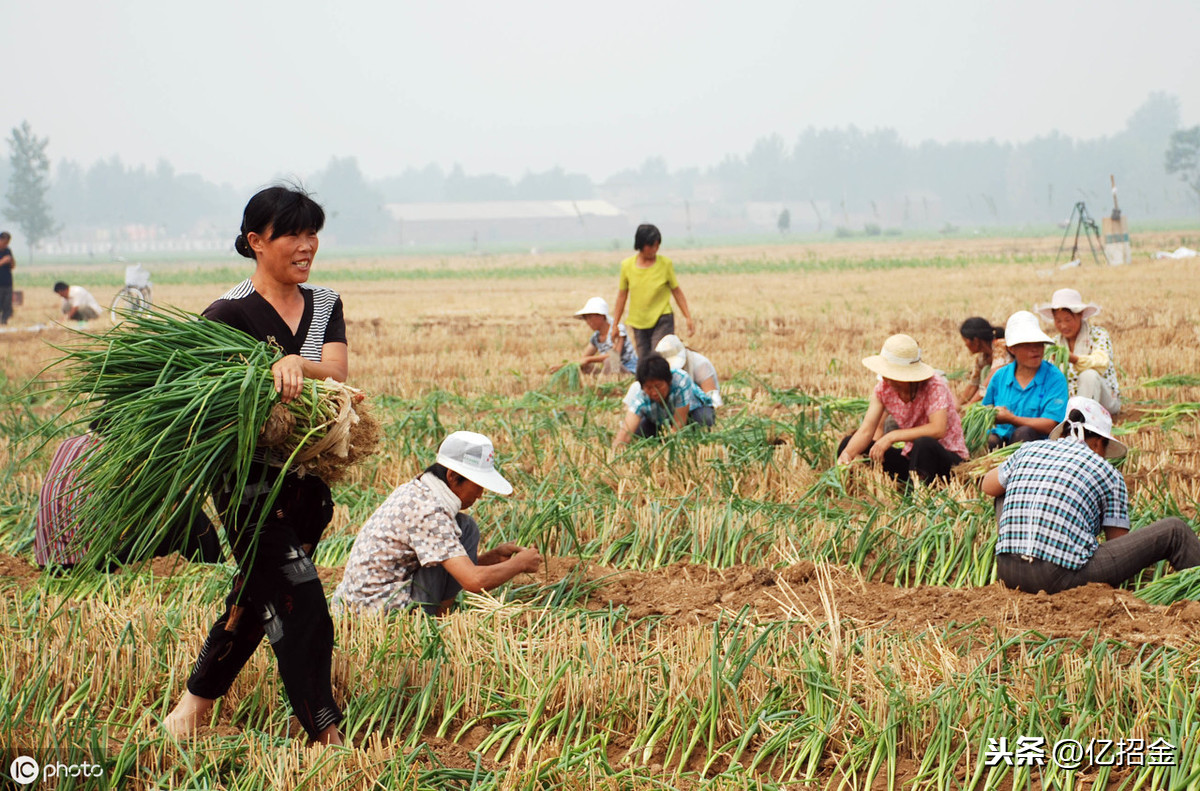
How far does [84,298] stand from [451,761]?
16.3m

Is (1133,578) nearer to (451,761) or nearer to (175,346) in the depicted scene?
(451,761)

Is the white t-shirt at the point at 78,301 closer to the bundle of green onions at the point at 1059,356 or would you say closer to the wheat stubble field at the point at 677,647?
the wheat stubble field at the point at 677,647

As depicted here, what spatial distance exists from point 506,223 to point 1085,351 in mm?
103955

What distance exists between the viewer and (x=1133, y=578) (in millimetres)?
4676

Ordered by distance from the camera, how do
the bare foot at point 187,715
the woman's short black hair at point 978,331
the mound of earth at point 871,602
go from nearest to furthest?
the bare foot at point 187,715
the mound of earth at point 871,602
the woman's short black hair at point 978,331

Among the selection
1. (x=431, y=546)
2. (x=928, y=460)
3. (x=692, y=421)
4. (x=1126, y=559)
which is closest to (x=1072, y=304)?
(x=928, y=460)

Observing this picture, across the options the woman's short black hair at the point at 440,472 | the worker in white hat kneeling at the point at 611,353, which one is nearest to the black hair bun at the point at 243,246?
the woman's short black hair at the point at 440,472

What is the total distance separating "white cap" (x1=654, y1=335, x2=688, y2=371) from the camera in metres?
7.90

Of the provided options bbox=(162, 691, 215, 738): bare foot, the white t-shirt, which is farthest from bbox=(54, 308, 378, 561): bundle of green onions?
the white t-shirt

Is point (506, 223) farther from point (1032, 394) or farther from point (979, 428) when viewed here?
point (1032, 394)

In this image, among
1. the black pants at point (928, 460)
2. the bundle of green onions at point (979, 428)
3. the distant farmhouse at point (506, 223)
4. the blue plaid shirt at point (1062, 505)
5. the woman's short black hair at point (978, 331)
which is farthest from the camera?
the distant farmhouse at point (506, 223)

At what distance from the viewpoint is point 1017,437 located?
654cm

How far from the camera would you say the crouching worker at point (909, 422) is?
6.21m

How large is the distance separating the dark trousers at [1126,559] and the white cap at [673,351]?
3608 millimetres
